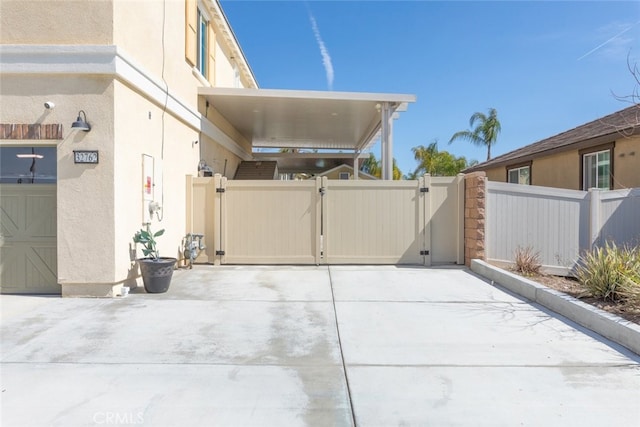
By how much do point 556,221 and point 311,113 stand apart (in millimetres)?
7352

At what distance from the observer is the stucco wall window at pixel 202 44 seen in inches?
389

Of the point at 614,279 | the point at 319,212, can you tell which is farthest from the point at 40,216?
the point at 614,279

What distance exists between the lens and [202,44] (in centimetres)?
1028

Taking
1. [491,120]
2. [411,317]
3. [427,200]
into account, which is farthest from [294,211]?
[491,120]

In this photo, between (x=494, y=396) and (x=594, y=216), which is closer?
(x=494, y=396)

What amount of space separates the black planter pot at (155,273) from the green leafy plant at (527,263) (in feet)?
21.8

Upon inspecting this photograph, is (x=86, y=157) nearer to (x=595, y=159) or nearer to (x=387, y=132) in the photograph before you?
(x=387, y=132)

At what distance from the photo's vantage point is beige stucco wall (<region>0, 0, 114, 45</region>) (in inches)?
226

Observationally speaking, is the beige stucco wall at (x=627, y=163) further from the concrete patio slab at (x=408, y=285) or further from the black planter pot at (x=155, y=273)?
the black planter pot at (x=155, y=273)

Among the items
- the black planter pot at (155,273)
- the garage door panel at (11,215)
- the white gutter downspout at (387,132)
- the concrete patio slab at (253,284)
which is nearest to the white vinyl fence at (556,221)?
the white gutter downspout at (387,132)

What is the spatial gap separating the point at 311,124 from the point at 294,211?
5.60 metres

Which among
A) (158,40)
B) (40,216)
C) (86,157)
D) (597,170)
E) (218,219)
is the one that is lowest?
(218,219)

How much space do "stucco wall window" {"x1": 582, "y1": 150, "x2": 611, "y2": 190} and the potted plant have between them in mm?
11930

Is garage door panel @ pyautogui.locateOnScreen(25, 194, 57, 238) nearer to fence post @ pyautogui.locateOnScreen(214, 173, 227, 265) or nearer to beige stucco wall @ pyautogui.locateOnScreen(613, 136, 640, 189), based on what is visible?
fence post @ pyautogui.locateOnScreen(214, 173, 227, 265)
